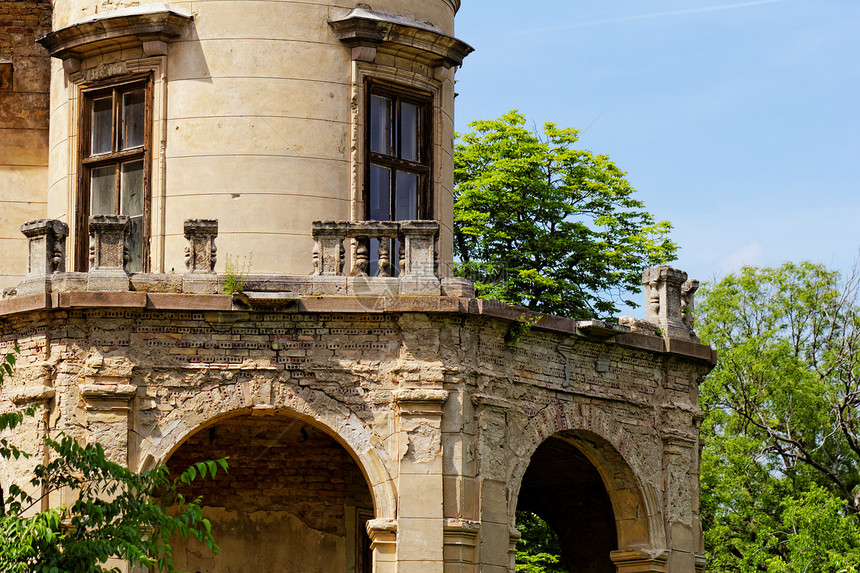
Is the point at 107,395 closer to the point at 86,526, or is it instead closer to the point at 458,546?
the point at 86,526

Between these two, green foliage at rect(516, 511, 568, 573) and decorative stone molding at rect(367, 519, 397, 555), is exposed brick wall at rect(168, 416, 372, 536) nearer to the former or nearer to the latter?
decorative stone molding at rect(367, 519, 397, 555)

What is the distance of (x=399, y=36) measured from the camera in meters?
22.8

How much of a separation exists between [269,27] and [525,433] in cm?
631

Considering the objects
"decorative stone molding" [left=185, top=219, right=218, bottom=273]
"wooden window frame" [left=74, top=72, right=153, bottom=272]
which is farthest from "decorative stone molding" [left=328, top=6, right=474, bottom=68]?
"decorative stone molding" [left=185, top=219, right=218, bottom=273]

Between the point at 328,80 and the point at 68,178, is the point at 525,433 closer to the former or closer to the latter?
the point at 328,80

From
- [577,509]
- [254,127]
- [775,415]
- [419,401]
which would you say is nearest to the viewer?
[419,401]

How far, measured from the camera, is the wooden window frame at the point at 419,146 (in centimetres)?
2275

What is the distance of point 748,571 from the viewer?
122ft

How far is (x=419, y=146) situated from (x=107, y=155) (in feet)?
13.8

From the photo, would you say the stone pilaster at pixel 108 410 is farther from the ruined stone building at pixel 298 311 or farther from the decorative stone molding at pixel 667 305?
the decorative stone molding at pixel 667 305

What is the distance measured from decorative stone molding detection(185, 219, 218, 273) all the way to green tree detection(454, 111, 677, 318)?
13117mm

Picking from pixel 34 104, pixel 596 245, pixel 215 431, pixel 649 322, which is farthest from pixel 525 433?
pixel 596 245

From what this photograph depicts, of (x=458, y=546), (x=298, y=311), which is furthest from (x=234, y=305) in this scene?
(x=458, y=546)

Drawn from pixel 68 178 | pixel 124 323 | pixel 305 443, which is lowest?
pixel 305 443
